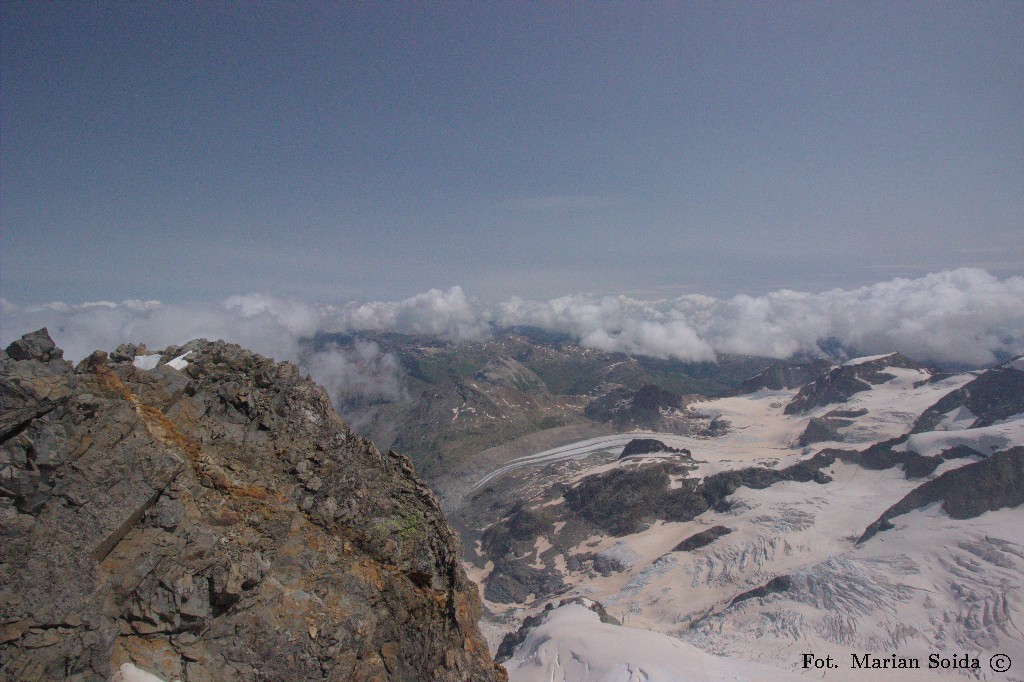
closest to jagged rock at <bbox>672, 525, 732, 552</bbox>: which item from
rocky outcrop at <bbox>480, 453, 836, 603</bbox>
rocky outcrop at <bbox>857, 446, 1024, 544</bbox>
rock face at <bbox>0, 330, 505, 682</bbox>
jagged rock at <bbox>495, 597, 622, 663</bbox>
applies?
rocky outcrop at <bbox>480, 453, 836, 603</bbox>

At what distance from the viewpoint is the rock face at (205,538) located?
43.5 feet

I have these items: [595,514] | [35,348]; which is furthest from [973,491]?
[35,348]

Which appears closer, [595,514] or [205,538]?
[205,538]

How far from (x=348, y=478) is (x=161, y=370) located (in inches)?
376

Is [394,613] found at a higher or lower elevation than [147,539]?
lower

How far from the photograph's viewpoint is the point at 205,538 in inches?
640

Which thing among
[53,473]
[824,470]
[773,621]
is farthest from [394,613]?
[824,470]

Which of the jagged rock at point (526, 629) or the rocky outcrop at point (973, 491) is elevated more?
the rocky outcrop at point (973, 491)

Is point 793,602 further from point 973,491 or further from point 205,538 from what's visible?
point 205,538

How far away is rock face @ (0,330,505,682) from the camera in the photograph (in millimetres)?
13266

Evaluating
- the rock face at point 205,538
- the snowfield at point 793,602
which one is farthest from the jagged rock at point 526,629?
the rock face at point 205,538

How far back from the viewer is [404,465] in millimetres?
25922

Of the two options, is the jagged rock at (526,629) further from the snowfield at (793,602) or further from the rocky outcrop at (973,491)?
the rocky outcrop at (973,491)

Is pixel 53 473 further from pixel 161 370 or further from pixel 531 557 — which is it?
pixel 531 557
